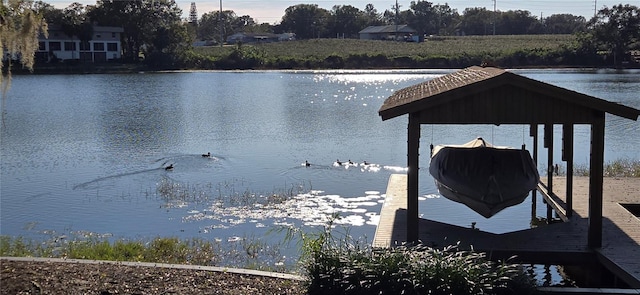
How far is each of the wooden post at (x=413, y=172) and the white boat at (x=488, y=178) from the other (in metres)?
2.02

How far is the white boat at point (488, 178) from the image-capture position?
1174 cm

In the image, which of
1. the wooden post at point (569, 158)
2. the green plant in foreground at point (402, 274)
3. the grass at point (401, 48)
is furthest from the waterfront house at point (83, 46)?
the green plant in foreground at point (402, 274)

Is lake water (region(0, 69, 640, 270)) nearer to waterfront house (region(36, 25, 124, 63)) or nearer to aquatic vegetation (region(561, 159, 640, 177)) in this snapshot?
aquatic vegetation (region(561, 159, 640, 177))

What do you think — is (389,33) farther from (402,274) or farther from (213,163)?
(402,274)

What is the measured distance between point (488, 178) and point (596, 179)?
225cm

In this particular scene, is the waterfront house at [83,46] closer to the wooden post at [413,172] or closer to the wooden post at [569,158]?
the wooden post at [569,158]

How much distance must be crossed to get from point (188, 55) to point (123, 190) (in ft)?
222

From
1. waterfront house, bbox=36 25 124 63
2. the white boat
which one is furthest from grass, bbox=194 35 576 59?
the white boat

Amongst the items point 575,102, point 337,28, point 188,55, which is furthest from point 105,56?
point 575,102

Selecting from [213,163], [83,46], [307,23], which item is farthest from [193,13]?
[213,163]

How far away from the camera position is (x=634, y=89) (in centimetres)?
4647

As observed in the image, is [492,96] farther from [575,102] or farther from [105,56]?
[105,56]

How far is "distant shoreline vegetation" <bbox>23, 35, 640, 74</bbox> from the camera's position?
2980 inches

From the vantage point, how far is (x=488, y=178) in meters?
11.8
